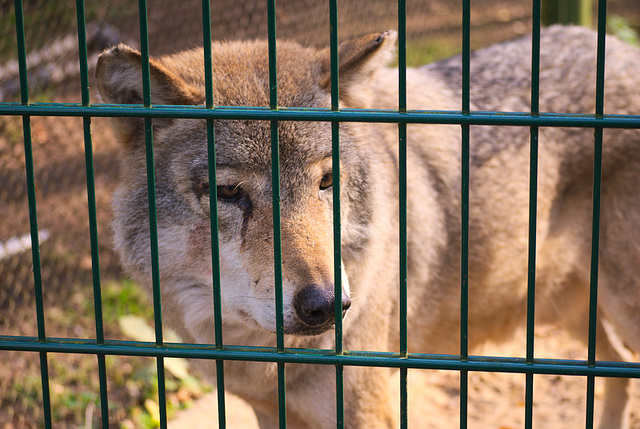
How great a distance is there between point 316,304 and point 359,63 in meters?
1.05

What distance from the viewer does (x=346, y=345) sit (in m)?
3.03

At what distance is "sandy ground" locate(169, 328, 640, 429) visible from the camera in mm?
4281

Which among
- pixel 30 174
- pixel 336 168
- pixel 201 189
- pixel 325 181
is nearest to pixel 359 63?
pixel 325 181

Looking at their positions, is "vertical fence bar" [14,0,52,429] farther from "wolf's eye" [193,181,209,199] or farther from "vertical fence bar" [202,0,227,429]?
"wolf's eye" [193,181,209,199]

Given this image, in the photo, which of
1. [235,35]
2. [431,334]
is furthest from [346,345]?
[235,35]

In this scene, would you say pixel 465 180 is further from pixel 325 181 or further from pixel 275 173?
pixel 325 181

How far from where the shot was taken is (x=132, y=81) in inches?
102

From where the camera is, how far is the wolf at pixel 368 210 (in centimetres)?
257

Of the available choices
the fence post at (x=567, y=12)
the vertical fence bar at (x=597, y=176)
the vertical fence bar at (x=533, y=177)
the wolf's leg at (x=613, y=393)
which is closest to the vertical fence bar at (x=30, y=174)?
the vertical fence bar at (x=533, y=177)

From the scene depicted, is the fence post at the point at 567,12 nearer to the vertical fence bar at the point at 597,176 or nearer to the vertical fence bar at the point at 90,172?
the vertical fence bar at the point at 597,176

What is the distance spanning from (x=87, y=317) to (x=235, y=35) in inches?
120

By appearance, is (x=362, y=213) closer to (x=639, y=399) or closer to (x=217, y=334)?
(x=217, y=334)

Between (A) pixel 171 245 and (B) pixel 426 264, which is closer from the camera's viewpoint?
(A) pixel 171 245

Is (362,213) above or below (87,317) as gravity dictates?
above
